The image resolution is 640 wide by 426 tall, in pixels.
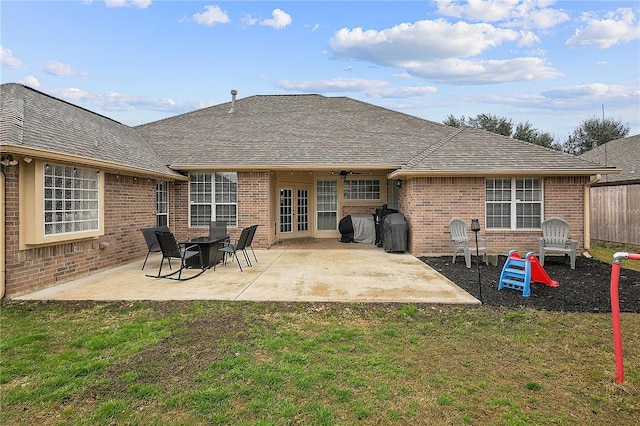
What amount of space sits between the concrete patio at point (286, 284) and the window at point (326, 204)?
17.3ft

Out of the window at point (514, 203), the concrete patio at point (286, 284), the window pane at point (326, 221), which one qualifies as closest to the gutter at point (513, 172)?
the window at point (514, 203)

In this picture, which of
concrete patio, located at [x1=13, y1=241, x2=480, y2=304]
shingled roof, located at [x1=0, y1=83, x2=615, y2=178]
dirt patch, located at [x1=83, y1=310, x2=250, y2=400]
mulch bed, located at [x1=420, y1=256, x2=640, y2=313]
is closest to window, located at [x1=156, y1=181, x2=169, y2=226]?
shingled roof, located at [x1=0, y1=83, x2=615, y2=178]

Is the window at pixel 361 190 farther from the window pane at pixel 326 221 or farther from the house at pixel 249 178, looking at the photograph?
the window pane at pixel 326 221

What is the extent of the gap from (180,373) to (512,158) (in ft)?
34.6

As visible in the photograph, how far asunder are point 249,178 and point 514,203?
815 cm

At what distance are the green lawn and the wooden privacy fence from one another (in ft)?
35.2

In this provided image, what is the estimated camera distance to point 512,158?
1053 cm

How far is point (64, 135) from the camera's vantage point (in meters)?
7.68

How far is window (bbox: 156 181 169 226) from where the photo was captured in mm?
10938

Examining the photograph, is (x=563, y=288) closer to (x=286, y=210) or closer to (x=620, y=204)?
(x=286, y=210)

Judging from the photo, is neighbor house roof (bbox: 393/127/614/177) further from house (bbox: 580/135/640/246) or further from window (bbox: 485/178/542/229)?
house (bbox: 580/135/640/246)

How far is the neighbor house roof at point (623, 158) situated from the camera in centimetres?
1366

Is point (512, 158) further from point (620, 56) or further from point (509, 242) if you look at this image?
point (620, 56)

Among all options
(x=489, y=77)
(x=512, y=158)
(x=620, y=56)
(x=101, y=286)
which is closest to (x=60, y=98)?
(x=101, y=286)
